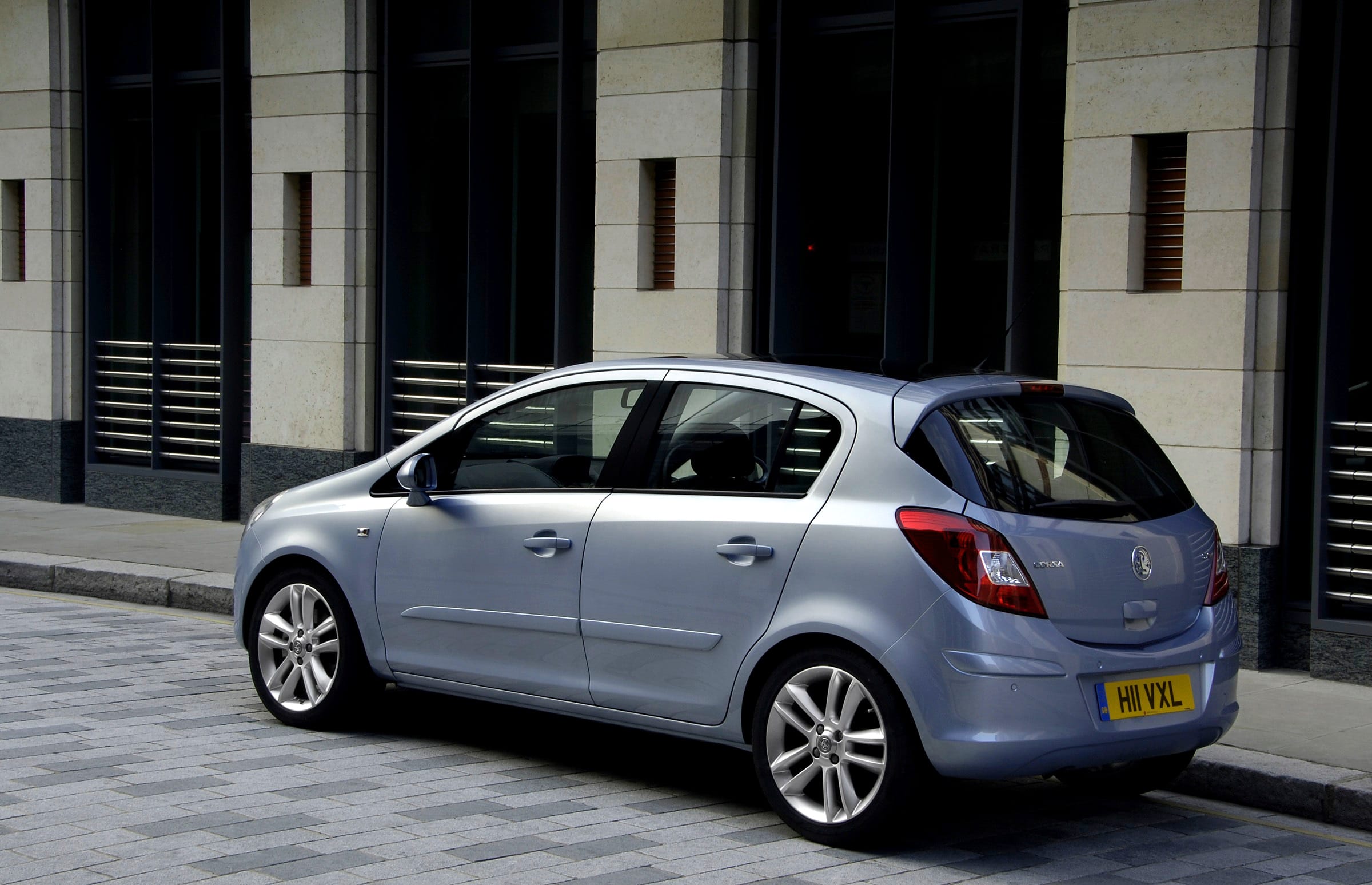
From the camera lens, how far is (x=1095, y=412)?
587cm

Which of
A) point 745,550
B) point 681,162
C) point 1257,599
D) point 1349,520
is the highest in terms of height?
point 681,162

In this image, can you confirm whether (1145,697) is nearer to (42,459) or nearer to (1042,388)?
(1042,388)

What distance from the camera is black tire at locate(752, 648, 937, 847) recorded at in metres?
5.25

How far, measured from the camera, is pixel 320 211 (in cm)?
1343

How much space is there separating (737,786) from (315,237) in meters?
8.34

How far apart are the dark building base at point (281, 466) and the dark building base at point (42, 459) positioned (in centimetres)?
222

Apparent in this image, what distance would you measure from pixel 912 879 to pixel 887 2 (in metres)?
7.17

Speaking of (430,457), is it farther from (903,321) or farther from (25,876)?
(903,321)

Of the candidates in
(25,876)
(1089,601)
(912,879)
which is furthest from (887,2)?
(25,876)

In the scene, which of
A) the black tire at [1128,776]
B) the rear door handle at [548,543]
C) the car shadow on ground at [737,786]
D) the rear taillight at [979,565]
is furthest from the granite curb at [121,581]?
the rear taillight at [979,565]

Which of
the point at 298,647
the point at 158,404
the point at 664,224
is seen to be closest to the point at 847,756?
the point at 298,647

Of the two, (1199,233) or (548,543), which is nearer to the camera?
(548,543)

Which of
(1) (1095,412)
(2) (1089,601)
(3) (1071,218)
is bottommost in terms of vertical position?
(2) (1089,601)

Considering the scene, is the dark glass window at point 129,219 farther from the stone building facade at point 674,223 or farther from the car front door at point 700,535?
the car front door at point 700,535
